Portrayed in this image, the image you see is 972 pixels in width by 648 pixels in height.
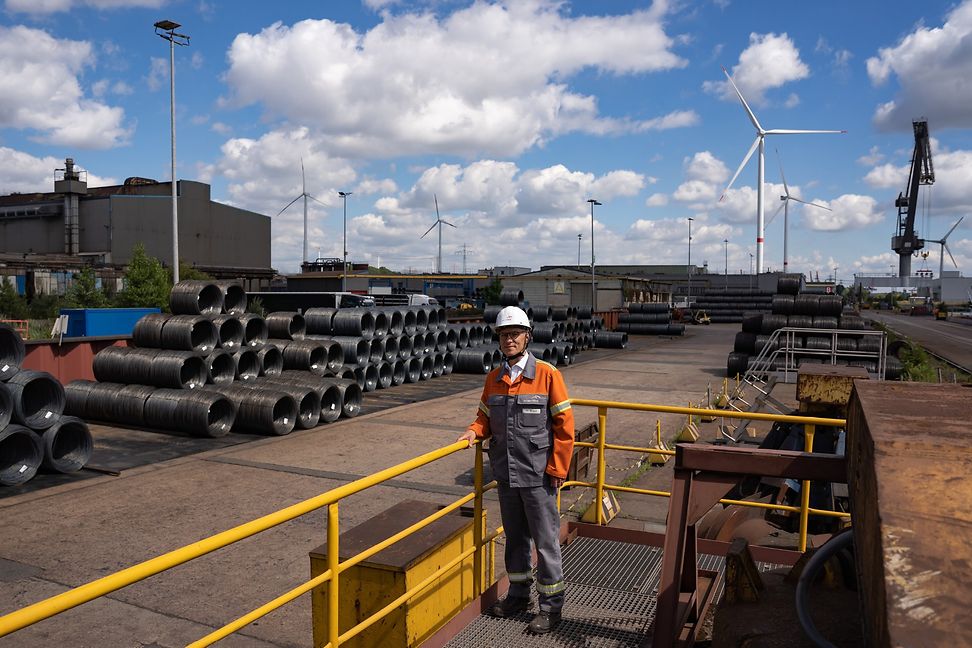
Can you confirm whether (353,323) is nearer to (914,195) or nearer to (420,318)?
(420,318)

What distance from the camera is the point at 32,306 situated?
119 ft

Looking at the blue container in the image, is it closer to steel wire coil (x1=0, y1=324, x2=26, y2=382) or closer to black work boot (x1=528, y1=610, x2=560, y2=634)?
steel wire coil (x1=0, y1=324, x2=26, y2=382)

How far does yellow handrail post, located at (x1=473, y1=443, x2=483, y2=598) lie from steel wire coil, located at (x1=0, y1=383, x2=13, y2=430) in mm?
8637

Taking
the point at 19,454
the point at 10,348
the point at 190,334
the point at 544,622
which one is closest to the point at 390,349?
the point at 190,334

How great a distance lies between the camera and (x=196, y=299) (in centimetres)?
1524

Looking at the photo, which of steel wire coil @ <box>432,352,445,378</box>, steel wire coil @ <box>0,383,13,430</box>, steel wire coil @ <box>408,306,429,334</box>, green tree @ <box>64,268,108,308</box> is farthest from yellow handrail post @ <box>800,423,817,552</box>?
green tree @ <box>64,268,108,308</box>

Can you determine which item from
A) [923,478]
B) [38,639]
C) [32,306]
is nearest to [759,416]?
A: [923,478]

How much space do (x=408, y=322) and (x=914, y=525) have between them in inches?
809

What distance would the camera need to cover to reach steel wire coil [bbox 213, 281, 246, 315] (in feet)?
52.6

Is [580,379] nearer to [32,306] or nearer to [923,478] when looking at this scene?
[923,478]

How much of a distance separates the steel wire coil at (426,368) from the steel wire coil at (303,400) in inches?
287

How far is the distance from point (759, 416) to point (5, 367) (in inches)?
431

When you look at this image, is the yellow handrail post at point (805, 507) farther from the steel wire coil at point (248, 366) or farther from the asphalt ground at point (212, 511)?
the steel wire coil at point (248, 366)

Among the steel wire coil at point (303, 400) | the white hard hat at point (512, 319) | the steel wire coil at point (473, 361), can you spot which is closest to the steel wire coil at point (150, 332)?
the steel wire coil at point (303, 400)
